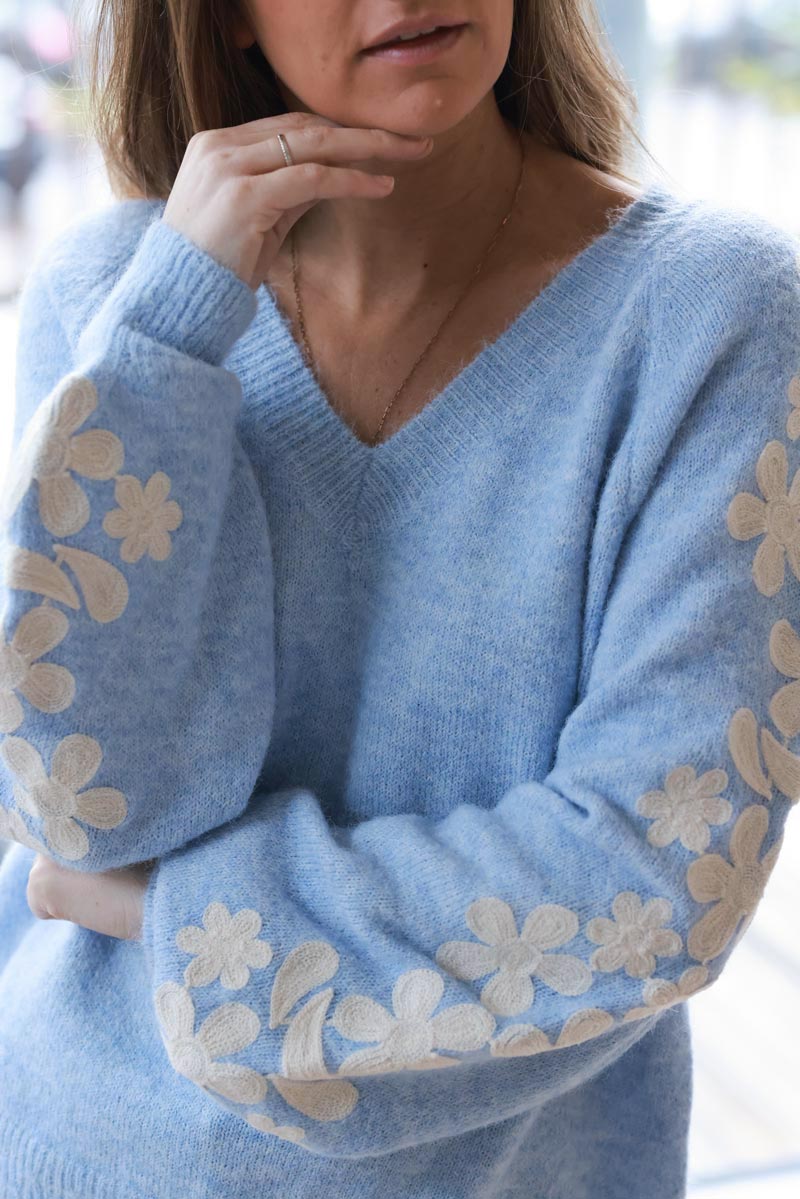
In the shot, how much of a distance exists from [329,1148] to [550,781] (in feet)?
1.06

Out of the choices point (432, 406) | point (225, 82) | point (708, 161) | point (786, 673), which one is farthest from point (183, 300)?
point (708, 161)

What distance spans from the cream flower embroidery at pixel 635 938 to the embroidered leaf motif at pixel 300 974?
19 centimetres

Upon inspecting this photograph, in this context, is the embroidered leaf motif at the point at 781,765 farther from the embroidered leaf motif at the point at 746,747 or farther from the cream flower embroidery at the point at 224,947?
the cream flower embroidery at the point at 224,947

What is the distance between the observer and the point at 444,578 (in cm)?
111

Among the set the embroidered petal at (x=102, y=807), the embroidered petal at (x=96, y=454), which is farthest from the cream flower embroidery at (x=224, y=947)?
the embroidered petal at (x=96, y=454)

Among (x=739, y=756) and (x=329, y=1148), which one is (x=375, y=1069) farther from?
(x=739, y=756)

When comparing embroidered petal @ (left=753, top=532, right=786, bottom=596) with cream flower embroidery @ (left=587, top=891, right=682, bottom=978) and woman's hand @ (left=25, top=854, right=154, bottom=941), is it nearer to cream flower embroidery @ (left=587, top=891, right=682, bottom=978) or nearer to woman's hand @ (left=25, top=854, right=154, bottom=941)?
cream flower embroidery @ (left=587, top=891, right=682, bottom=978)

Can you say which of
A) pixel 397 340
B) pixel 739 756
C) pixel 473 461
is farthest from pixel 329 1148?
pixel 397 340

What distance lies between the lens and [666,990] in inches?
37.2

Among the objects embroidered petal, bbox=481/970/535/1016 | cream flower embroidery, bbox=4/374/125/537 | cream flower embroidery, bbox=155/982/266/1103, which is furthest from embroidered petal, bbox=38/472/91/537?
embroidered petal, bbox=481/970/535/1016

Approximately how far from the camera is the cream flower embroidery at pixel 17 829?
1060 mm

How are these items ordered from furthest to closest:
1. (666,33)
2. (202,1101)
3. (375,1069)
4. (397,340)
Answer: (666,33) → (397,340) → (202,1101) → (375,1069)

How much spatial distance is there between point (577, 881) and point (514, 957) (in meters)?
0.07

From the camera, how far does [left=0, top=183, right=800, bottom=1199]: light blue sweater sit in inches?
37.8
